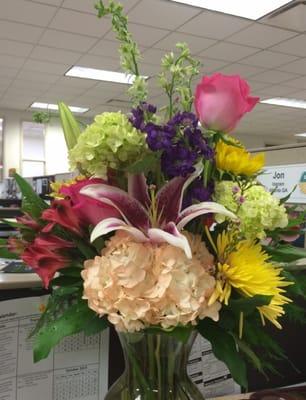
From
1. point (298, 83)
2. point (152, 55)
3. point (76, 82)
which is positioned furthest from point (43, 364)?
point (298, 83)

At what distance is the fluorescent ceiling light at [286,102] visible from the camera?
698 centimetres

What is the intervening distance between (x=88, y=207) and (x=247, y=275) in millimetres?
211

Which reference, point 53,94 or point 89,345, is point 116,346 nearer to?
point 89,345

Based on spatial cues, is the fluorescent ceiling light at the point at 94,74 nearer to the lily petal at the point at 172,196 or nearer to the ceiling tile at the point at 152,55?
the ceiling tile at the point at 152,55

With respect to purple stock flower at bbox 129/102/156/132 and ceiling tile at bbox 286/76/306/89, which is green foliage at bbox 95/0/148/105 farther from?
ceiling tile at bbox 286/76/306/89

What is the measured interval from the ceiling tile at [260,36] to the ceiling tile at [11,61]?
7.99 ft

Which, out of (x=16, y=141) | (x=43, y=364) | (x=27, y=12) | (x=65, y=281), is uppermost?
(x=27, y=12)

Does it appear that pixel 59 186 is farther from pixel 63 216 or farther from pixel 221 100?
pixel 221 100

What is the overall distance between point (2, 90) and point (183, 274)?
22.3ft

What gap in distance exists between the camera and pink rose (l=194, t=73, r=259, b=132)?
0.55 metres

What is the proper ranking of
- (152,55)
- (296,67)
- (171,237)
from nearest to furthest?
(171,237) < (152,55) < (296,67)

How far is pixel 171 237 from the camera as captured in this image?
0.49 meters

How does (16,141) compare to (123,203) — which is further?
(16,141)

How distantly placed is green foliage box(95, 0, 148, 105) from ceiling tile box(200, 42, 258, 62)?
4.17m
